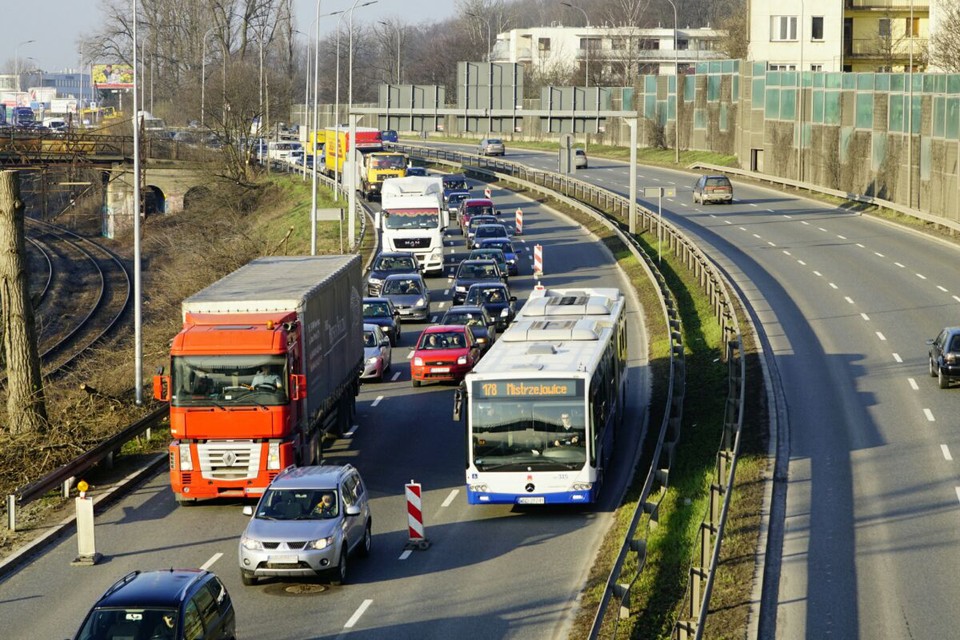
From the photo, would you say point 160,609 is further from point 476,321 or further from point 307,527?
point 476,321

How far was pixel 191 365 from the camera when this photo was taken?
76.2 feet

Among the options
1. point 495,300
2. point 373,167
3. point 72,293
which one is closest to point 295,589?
point 495,300

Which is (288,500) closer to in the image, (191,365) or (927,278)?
(191,365)

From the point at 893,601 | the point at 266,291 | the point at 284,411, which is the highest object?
the point at 266,291

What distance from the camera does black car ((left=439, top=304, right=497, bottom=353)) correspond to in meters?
37.7

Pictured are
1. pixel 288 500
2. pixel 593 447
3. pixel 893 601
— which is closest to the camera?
pixel 893 601

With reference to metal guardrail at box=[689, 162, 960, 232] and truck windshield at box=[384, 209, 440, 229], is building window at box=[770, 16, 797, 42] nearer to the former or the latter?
metal guardrail at box=[689, 162, 960, 232]

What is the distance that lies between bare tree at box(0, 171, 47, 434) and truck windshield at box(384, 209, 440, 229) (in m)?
26.0

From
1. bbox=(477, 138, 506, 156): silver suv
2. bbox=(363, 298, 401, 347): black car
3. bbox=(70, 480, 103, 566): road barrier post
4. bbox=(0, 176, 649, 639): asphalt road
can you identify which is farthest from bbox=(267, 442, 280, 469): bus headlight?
bbox=(477, 138, 506, 156): silver suv

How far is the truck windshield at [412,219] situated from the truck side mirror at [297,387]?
29572mm

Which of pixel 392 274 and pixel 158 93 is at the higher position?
pixel 158 93

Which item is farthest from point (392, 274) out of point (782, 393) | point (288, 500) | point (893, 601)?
point (893, 601)

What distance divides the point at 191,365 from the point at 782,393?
13670mm

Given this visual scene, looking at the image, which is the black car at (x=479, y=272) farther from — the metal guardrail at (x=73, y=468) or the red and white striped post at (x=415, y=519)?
the red and white striped post at (x=415, y=519)
